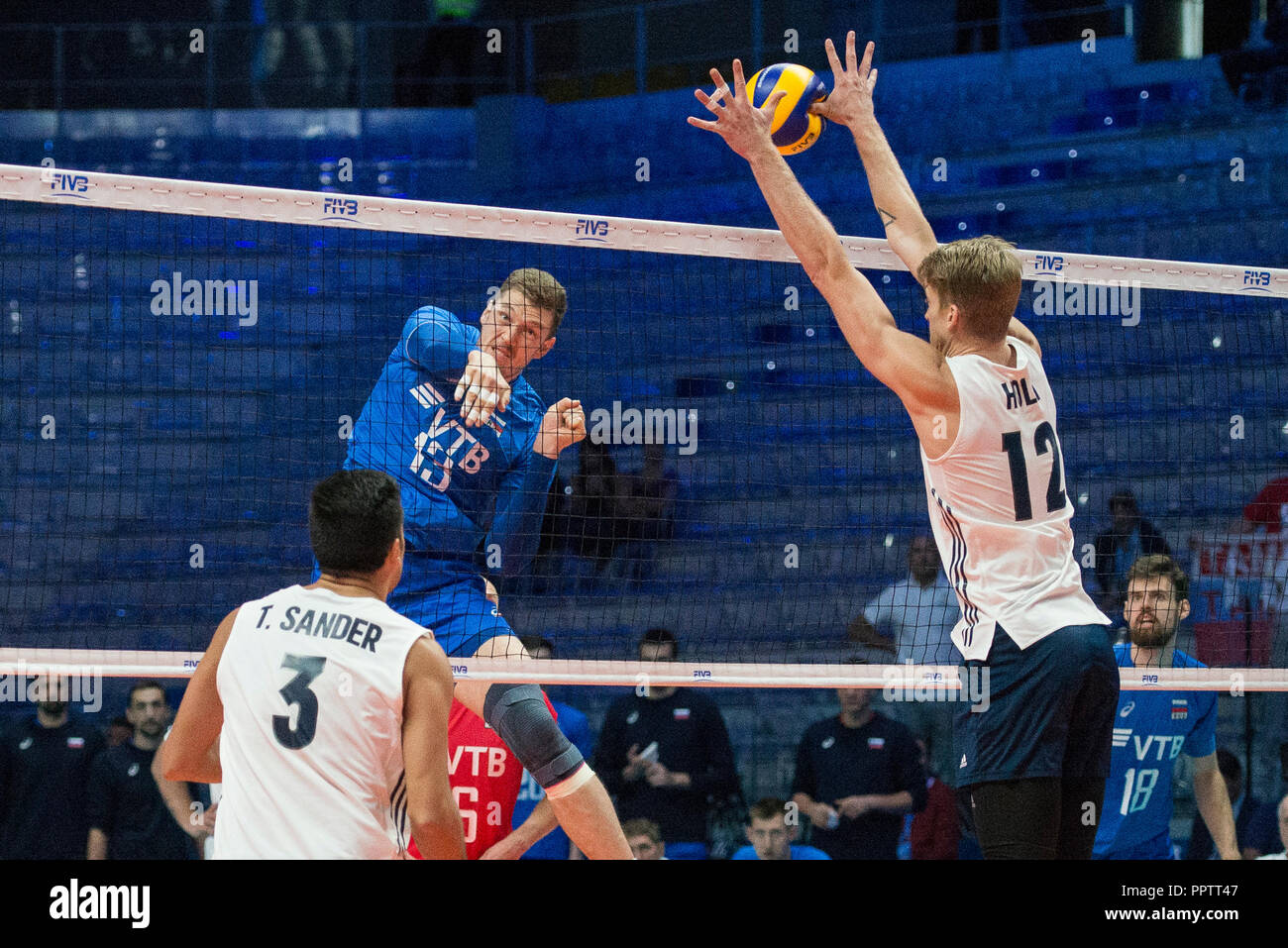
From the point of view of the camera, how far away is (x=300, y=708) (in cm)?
356

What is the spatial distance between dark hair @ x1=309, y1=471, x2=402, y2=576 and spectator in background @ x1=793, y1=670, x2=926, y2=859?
187 inches

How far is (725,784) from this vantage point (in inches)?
332

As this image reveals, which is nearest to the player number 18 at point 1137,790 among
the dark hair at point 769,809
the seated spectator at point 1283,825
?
the seated spectator at point 1283,825

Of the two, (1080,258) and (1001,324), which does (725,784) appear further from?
(1001,324)

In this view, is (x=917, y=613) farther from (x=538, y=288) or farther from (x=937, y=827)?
(x=538, y=288)

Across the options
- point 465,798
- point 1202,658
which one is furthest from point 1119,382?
point 465,798

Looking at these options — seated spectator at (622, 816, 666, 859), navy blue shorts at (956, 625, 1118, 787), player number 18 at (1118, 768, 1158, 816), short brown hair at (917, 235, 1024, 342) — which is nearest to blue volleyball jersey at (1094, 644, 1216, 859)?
player number 18 at (1118, 768, 1158, 816)

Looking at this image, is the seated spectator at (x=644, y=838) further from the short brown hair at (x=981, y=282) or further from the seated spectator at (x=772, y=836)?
the short brown hair at (x=981, y=282)

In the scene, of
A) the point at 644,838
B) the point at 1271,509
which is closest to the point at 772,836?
the point at 644,838

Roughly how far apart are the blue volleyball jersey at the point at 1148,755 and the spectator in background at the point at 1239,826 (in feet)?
3.32

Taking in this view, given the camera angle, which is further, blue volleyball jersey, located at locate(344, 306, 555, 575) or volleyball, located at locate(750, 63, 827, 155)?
blue volleyball jersey, located at locate(344, 306, 555, 575)

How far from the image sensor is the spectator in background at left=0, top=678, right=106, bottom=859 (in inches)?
335

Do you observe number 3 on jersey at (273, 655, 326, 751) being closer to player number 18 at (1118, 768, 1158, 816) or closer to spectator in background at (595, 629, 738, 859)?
player number 18 at (1118, 768, 1158, 816)

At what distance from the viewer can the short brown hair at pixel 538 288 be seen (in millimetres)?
5754
